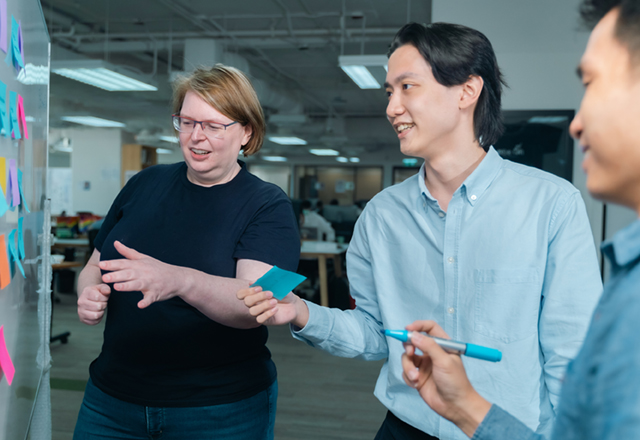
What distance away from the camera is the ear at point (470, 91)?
3.99ft

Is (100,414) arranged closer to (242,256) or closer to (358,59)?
(242,256)

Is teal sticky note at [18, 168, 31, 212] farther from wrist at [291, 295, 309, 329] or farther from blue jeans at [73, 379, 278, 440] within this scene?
wrist at [291, 295, 309, 329]

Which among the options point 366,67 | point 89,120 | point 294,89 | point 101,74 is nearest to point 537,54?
point 366,67

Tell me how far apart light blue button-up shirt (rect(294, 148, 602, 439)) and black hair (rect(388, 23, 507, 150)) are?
0.09m

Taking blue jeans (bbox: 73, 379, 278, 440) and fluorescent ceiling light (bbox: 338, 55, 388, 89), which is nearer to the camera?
blue jeans (bbox: 73, 379, 278, 440)

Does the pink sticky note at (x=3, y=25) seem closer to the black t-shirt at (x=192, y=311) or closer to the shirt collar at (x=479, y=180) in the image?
the black t-shirt at (x=192, y=311)

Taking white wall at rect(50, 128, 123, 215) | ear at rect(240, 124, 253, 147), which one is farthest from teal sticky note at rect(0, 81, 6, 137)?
white wall at rect(50, 128, 123, 215)

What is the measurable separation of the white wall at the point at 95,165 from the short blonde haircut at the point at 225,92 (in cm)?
1310

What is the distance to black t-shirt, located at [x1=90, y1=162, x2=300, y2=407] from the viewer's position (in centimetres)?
128

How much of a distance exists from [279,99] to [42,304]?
8.73 meters

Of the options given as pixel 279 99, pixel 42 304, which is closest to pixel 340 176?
pixel 279 99

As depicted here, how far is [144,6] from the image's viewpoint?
669 cm

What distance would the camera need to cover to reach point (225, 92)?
1.38 meters

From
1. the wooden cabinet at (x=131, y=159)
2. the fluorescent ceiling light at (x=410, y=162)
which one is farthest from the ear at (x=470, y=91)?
the fluorescent ceiling light at (x=410, y=162)
